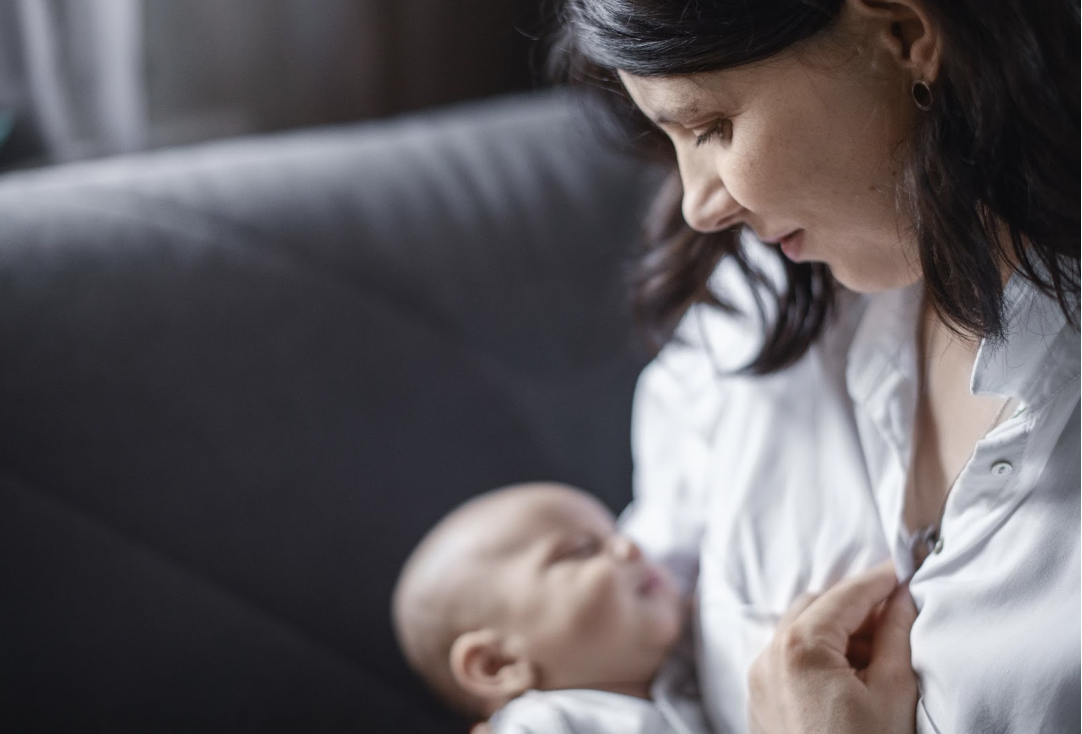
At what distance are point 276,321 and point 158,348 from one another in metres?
0.14

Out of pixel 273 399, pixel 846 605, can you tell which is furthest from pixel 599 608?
pixel 273 399

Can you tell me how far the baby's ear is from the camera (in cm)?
104

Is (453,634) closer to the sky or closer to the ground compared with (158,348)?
closer to the ground

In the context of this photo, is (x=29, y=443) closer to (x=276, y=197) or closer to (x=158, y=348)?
(x=158, y=348)

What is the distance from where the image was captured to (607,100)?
91cm

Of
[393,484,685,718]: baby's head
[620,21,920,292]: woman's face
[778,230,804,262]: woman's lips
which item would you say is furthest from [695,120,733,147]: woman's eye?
[393,484,685,718]: baby's head

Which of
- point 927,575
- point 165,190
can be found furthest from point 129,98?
point 927,575

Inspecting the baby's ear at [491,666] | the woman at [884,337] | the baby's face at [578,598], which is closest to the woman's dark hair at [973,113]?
the woman at [884,337]

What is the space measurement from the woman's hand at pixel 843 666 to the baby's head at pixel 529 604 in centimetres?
22

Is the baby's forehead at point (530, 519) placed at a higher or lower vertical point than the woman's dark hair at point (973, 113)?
lower

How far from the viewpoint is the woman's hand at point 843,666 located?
0.76m

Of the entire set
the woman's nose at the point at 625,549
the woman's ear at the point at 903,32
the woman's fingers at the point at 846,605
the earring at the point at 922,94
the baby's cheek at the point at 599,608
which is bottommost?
the baby's cheek at the point at 599,608

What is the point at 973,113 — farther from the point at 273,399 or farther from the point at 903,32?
the point at 273,399

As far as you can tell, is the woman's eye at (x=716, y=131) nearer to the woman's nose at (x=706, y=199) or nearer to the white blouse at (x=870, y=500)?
the woman's nose at (x=706, y=199)
